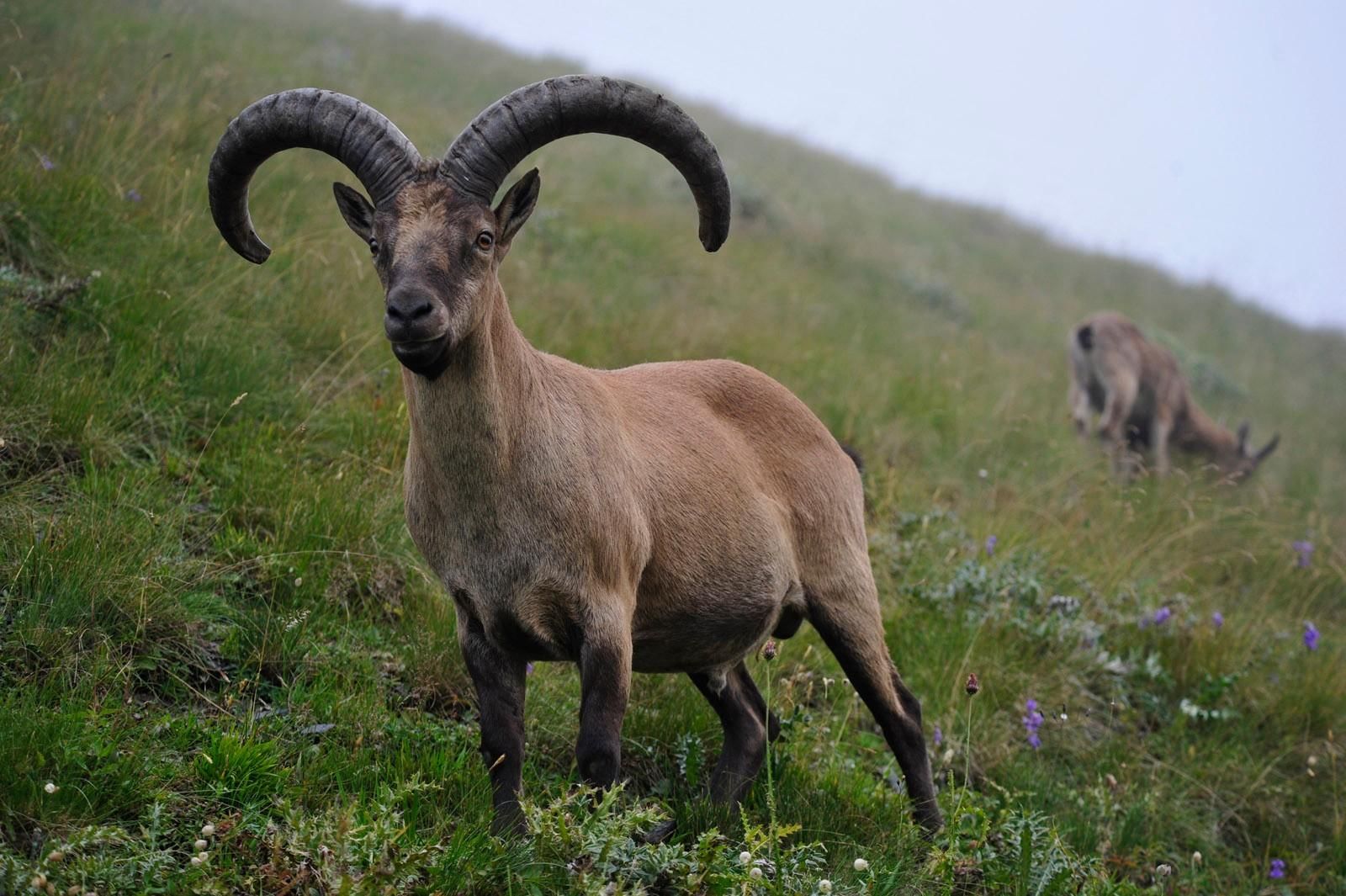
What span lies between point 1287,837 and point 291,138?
6273mm

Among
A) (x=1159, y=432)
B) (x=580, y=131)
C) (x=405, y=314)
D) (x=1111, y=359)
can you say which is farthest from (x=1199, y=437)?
(x=405, y=314)

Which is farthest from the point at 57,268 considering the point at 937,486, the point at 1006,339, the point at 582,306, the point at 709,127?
the point at 709,127

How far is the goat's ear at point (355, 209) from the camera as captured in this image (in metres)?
4.12

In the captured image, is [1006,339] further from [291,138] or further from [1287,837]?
[291,138]

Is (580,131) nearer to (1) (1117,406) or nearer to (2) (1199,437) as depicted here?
(1) (1117,406)

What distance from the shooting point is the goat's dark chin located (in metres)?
3.52

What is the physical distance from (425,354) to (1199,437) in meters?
13.8

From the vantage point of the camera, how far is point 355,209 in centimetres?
419

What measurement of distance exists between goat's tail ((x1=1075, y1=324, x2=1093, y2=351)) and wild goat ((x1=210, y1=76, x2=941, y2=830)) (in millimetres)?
10255

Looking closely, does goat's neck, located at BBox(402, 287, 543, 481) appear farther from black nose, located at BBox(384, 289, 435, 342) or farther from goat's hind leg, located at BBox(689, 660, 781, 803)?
goat's hind leg, located at BBox(689, 660, 781, 803)

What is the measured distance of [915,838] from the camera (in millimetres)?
4746

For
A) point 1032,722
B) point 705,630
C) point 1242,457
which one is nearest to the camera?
point 705,630

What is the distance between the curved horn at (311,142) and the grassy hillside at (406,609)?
148 centimetres

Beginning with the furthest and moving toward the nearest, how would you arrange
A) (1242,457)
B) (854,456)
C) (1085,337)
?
1. (1242,457)
2. (1085,337)
3. (854,456)
